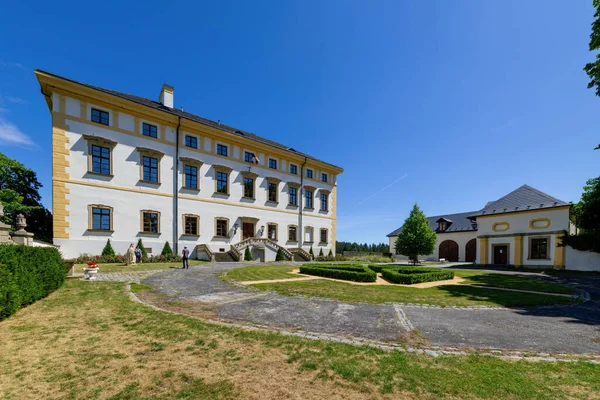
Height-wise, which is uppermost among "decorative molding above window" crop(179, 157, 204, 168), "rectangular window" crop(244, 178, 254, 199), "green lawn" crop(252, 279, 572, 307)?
"decorative molding above window" crop(179, 157, 204, 168)

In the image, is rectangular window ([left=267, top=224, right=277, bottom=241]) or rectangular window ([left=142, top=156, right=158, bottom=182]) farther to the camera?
rectangular window ([left=267, top=224, right=277, bottom=241])

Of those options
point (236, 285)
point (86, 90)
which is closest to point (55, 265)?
point (236, 285)

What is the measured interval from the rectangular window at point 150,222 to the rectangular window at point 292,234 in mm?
15616

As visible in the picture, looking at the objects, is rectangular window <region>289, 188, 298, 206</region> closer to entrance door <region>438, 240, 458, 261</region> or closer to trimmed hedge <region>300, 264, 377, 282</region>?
trimmed hedge <region>300, 264, 377, 282</region>

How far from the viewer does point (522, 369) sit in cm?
425

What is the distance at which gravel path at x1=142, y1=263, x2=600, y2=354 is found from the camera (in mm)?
5648

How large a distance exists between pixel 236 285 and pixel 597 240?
32.4m

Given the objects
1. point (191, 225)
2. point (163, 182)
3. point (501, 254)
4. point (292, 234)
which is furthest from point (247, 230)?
point (501, 254)

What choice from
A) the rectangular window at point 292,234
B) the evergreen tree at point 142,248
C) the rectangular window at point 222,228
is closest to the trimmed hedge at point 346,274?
the rectangular window at point 222,228

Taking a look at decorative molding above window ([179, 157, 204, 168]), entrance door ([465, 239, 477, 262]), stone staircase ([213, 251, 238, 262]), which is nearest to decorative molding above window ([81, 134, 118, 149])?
decorative molding above window ([179, 157, 204, 168])

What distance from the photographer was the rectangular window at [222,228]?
27.9 meters

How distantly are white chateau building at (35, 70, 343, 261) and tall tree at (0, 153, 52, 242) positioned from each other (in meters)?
13.0

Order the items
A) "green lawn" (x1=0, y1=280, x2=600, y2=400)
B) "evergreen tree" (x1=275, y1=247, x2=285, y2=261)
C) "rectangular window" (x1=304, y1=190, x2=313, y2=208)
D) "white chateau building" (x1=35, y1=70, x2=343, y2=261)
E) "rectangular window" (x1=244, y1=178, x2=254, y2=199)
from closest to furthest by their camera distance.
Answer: "green lawn" (x1=0, y1=280, x2=600, y2=400)
"white chateau building" (x1=35, y1=70, x2=343, y2=261)
"evergreen tree" (x1=275, y1=247, x2=285, y2=261)
"rectangular window" (x1=244, y1=178, x2=254, y2=199)
"rectangular window" (x1=304, y1=190, x2=313, y2=208)

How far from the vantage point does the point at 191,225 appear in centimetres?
2598
